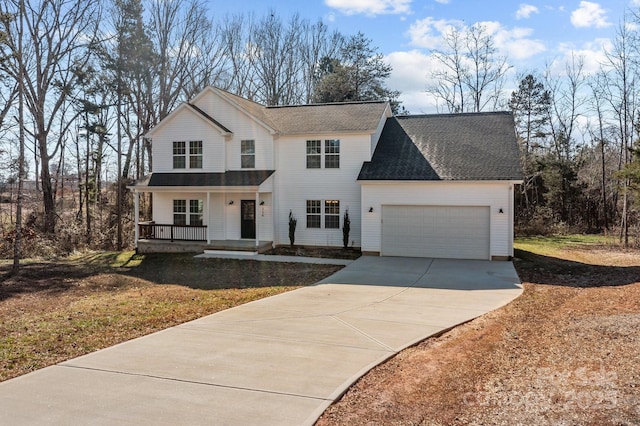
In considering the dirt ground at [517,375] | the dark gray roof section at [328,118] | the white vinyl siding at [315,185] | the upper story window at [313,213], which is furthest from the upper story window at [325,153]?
the dirt ground at [517,375]

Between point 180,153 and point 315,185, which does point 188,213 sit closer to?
point 180,153

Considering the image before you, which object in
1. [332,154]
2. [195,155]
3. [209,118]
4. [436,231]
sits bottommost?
[436,231]

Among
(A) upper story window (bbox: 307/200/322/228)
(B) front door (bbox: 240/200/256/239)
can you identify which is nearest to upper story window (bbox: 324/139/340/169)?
(A) upper story window (bbox: 307/200/322/228)

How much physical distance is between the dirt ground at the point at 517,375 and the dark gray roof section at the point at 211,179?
12.8 m

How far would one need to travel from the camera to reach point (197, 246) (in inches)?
795

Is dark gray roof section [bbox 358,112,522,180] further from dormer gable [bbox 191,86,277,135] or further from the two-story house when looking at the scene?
dormer gable [bbox 191,86,277,135]

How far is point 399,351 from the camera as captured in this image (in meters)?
6.83

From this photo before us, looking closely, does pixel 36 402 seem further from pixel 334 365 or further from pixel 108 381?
pixel 334 365

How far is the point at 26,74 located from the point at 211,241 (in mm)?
14543

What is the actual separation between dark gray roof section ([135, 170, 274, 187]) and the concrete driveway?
9.89m

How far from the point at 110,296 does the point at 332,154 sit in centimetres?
1131

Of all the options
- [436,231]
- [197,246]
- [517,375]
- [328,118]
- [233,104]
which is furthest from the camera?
[328,118]

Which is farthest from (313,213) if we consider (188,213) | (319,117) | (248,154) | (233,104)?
(233,104)

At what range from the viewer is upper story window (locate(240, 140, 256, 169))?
2089 cm
